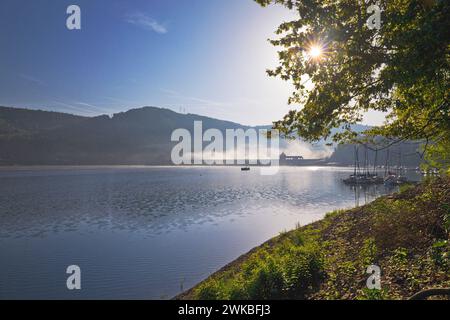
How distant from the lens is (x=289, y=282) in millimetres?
11047

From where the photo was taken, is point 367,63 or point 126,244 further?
point 126,244

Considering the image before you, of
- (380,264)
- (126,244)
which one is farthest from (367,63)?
(126,244)

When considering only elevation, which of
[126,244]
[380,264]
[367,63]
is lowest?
[126,244]

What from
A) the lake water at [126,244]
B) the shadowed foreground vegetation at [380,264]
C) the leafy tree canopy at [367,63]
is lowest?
the lake water at [126,244]

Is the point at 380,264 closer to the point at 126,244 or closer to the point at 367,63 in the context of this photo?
the point at 367,63

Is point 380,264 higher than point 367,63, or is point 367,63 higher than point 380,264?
point 367,63

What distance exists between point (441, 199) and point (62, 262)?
97.3 ft

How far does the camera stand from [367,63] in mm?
9828

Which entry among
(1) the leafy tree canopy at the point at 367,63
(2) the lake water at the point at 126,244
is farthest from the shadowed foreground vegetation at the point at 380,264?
(2) the lake water at the point at 126,244

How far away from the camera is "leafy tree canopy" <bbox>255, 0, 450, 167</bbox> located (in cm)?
758

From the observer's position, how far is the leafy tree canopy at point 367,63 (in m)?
7.58

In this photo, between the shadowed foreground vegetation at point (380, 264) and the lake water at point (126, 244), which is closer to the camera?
the shadowed foreground vegetation at point (380, 264)

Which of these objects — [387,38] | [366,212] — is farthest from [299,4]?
[366,212]

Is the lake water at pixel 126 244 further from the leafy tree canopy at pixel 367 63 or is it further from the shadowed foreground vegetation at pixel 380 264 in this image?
the leafy tree canopy at pixel 367 63
